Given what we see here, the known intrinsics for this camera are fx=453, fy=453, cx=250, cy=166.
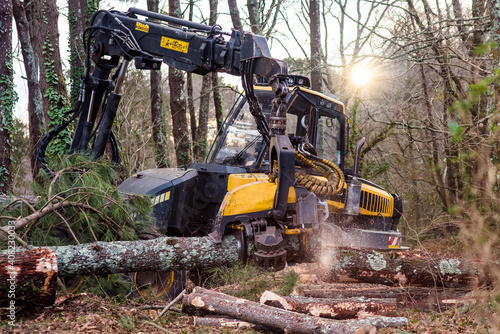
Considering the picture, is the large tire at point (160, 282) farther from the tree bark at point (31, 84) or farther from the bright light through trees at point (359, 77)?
the bright light through trees at point (359, 77)

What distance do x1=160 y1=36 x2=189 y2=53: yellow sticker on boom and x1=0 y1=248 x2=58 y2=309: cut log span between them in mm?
2980

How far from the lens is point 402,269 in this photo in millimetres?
5363

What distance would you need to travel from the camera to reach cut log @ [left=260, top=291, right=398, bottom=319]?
462cm

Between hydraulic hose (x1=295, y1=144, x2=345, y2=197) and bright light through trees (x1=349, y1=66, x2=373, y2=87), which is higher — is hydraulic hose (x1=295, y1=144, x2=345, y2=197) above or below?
below

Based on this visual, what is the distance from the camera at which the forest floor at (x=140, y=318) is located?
4000 millimetres

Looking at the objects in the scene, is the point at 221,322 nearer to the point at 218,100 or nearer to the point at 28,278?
the point at 28,278

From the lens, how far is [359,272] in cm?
527

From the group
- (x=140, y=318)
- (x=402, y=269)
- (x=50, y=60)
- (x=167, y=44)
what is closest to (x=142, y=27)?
(x=167, y=44)

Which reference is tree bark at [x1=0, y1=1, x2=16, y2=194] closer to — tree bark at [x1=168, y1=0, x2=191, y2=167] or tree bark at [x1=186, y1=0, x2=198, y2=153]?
tree bark at [x1=168, y1=0, x2=191, y2=167]

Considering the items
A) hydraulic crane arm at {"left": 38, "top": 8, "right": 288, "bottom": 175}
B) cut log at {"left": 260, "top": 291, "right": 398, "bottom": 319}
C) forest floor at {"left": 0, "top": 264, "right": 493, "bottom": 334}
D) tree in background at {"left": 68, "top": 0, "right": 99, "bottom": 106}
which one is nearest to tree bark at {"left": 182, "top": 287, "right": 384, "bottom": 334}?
forest floor at {"left": 0, "top": 264, "right": 493, "bottom": 334}

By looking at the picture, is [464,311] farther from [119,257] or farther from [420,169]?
[420,169]

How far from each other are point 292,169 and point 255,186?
460mm

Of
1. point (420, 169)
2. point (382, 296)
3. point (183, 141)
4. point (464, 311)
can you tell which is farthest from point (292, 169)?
point (420, 169)

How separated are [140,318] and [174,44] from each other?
343 cm
